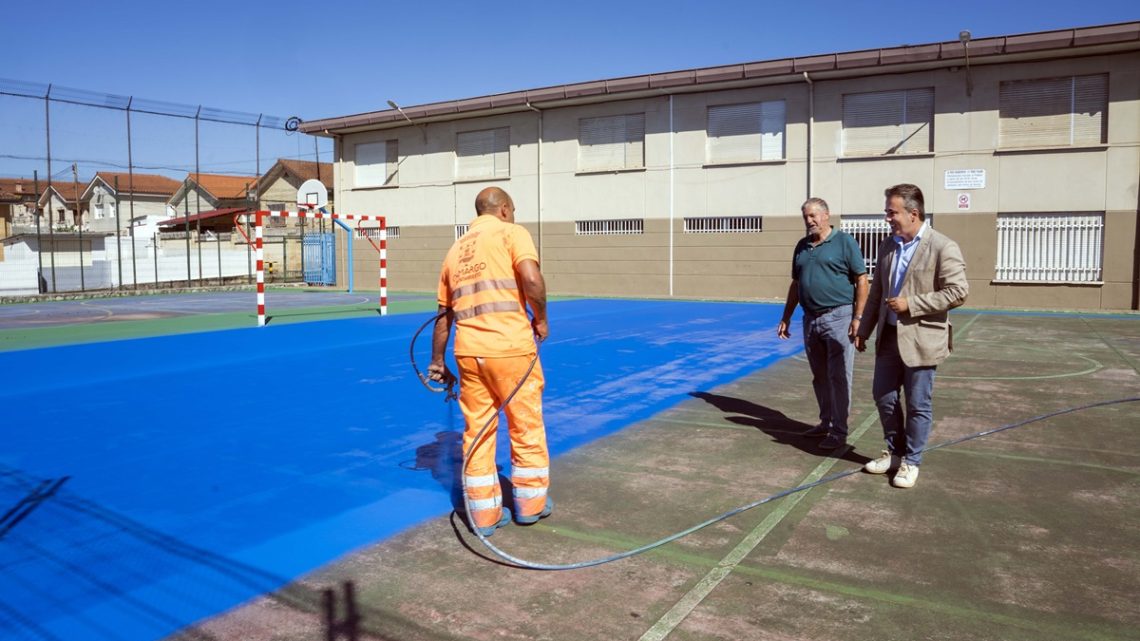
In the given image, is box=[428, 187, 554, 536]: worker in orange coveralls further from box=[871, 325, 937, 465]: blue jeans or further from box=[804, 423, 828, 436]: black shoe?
box=[804, 423, 828, 436]: black shoe

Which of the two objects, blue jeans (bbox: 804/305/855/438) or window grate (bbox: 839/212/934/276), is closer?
blue jeans (bbox: 804/305/855/438)

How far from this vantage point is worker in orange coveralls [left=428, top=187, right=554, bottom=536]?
4418 millimetres

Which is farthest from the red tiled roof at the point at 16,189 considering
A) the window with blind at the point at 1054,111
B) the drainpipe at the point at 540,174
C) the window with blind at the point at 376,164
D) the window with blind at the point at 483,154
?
the window with blind at the point at 1054,111

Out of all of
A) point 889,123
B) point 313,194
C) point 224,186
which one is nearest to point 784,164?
point 889,123

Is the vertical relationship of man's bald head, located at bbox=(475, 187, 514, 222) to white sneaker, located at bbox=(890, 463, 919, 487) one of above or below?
above

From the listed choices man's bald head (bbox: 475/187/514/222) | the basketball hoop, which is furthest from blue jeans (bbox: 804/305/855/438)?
the basketball hoop

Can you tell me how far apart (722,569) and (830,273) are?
3.19 m

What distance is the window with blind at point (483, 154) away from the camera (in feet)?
91.3

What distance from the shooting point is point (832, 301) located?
251 inches

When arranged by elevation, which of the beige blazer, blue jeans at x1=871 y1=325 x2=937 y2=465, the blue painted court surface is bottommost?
the blue painted court surface

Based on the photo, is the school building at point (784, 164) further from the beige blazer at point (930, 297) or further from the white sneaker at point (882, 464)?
the white sneaker at point (882, 464)

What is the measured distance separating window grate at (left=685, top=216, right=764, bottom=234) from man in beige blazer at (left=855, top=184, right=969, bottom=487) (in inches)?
730

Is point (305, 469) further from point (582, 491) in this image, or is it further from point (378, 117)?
point (378, 117)

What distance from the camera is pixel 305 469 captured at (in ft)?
18.7
